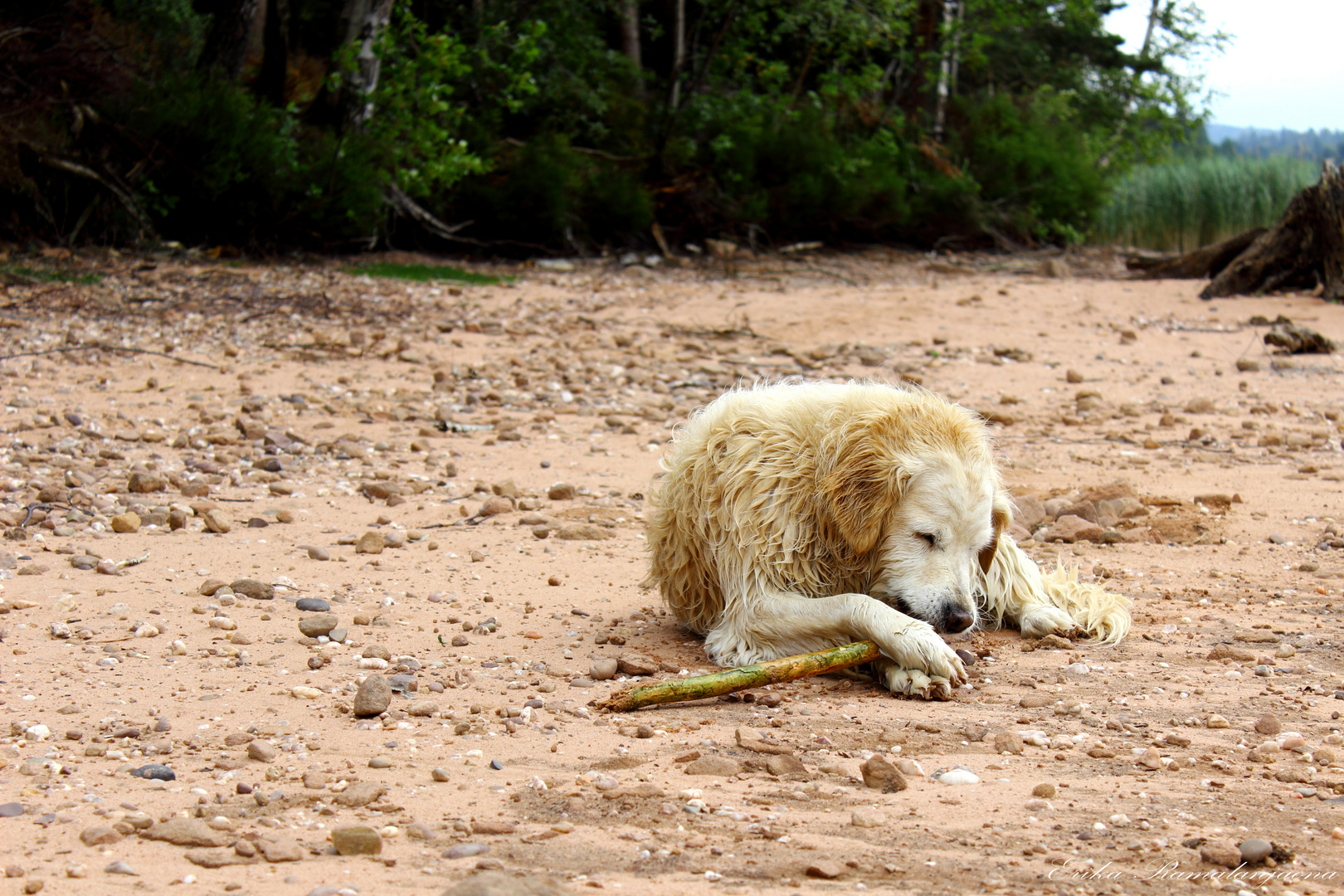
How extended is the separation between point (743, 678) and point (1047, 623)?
5.27ft

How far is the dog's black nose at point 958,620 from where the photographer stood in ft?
14.3

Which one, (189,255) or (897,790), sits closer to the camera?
(897,790)

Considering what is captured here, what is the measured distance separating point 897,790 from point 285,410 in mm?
6787

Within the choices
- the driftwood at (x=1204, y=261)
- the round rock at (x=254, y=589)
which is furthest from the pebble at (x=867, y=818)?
the driftwood at (x=1204, y=261)

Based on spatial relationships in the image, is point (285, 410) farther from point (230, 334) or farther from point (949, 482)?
point (949, 482)

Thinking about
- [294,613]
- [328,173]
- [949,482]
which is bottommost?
[294,613]

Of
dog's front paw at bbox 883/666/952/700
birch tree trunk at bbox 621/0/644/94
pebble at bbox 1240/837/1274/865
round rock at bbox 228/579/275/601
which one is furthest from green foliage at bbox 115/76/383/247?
pebble at bbox 1240/837/1274/865

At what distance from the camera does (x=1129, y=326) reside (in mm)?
13469

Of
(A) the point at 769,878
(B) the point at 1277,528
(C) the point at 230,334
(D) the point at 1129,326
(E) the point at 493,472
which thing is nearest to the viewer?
(A) the point at 769,878

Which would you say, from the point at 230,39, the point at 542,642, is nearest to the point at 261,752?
the point at 542,642

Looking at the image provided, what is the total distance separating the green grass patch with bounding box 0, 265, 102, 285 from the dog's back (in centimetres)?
955

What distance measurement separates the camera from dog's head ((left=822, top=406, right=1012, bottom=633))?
4383mm

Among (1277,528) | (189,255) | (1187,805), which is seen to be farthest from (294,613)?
(189,255)

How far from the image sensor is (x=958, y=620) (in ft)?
14.3
